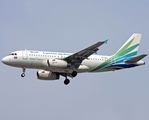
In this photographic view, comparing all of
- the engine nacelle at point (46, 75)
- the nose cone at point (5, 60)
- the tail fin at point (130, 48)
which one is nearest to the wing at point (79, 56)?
the engine nacelle at point (46, 75)

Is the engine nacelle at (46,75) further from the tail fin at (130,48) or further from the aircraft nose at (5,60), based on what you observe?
the tail fin at (130,48)

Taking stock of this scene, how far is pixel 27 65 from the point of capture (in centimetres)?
6269

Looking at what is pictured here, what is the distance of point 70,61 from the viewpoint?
64.4 m

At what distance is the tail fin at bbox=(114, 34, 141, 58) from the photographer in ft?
226

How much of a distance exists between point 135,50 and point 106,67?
6369mm

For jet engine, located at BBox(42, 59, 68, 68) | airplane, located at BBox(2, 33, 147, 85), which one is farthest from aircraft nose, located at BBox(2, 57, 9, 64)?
jet engine, located at BBox(42, 59, 68, 68)

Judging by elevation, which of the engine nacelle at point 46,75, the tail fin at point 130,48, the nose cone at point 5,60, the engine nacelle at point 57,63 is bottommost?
the engine nacelle at point 46,75

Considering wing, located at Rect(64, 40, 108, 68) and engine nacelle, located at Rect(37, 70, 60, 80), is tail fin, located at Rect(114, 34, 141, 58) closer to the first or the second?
wing, located at Rect(64, 40, 108, 68)

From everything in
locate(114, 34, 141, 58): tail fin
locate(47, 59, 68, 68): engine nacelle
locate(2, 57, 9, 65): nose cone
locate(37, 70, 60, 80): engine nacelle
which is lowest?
locate(37, 70, 60, 80): engine nacelle

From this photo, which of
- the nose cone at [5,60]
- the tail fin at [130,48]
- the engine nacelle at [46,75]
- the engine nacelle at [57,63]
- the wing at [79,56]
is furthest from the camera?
the tail fin at [130,48]

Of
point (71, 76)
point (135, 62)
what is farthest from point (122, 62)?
point (71, 76)

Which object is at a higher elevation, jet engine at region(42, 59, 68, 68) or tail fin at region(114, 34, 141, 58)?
tail fin at region(114, 34, 141, 58)

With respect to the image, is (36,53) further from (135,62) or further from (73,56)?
(135,62)

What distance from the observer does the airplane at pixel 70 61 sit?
62.8 meters
